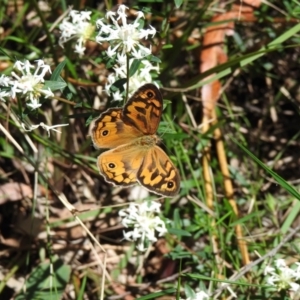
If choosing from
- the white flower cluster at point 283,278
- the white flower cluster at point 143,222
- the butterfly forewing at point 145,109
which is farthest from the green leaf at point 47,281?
the white flower cluster at point 283,278

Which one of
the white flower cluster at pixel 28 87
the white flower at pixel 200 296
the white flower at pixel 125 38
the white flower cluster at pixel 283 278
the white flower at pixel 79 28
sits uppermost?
the white flower at pixel 79 28

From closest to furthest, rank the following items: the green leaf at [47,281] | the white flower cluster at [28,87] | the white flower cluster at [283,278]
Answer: the white flower cluster at [28,87] → the white flower cluster at [283,278] → the green leaf at [47,281]

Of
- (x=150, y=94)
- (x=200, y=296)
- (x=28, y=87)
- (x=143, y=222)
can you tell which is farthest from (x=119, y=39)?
(x=200, y=296)

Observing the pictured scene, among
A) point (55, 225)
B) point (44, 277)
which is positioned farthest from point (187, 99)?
point (44, 277)

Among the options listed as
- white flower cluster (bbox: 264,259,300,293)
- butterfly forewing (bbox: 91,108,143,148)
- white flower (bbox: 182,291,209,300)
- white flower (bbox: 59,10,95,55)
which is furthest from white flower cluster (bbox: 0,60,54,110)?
white flower cluster (bbox: 264,259,300,293)

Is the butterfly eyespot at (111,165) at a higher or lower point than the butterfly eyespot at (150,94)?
lower

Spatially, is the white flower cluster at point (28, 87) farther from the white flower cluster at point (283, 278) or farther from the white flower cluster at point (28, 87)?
the white flower cluster at point (283, 278)

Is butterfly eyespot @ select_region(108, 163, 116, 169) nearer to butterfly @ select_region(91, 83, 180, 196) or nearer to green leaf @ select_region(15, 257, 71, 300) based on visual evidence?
butterfly @ select_region(91, 83, 180, 196)

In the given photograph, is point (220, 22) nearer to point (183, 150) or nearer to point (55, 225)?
point (183, 150)
